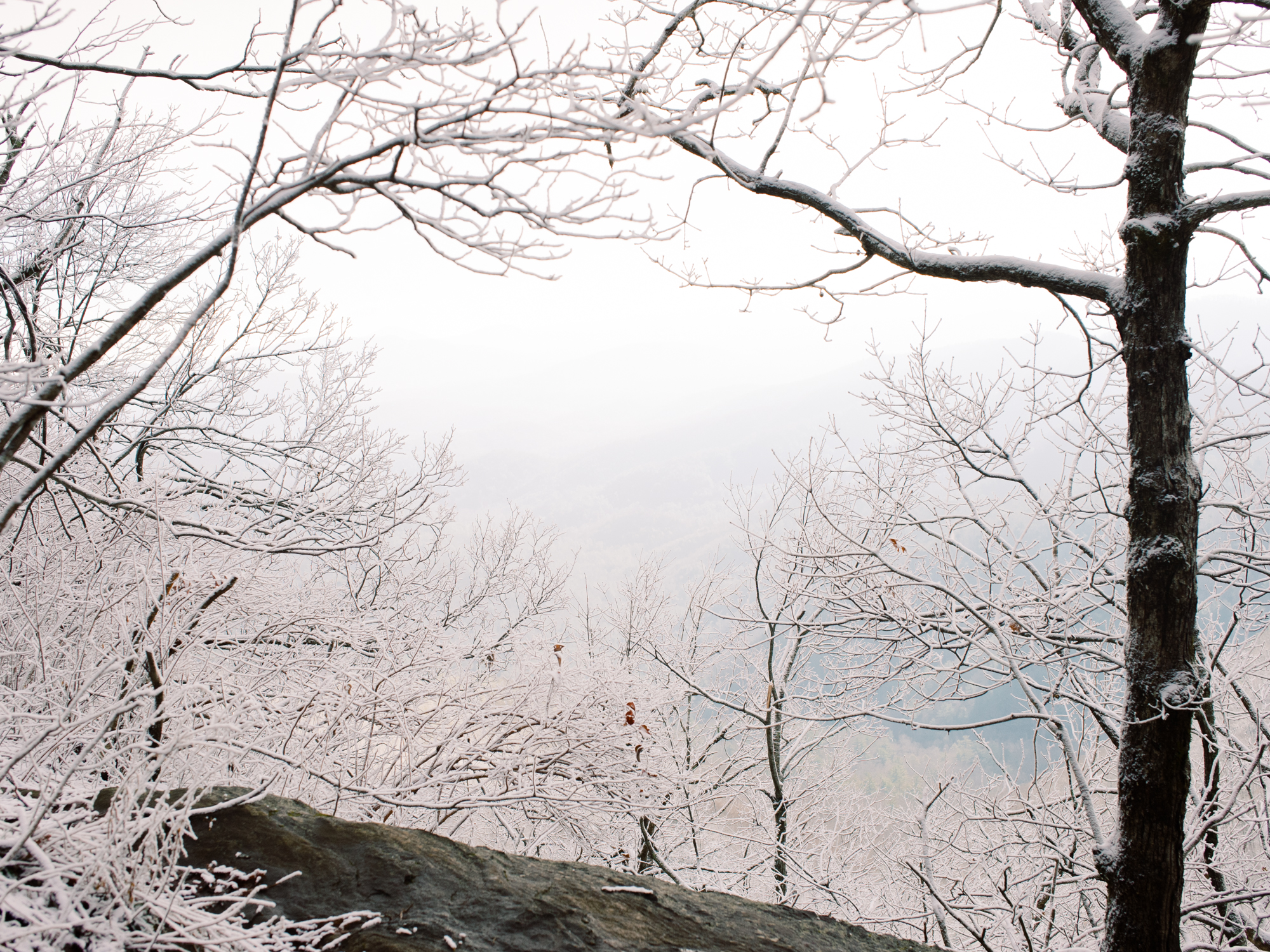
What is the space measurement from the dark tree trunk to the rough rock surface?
4.02 ft

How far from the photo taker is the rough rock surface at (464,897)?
253 centimetres

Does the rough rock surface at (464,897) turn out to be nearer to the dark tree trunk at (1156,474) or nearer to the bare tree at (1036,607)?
the dark tree trunk at (1156,474)

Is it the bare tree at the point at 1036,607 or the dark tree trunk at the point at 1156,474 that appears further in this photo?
the bare tree at the point at 1036,607

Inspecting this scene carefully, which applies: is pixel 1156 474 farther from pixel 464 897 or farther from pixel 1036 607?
pixel 464 897

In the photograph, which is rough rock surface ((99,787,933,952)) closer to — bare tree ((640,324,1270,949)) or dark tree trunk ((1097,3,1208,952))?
dark tree trunk ((1097,3,1208,952))

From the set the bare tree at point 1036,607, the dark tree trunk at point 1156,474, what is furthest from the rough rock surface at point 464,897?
the bare tree at point 1036,607

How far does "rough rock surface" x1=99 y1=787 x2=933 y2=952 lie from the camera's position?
253 cm

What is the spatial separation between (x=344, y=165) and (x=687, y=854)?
51.2ft

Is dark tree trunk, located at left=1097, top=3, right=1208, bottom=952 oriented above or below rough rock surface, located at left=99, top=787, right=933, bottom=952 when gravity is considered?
above

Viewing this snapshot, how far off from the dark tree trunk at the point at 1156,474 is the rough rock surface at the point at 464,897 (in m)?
1.23

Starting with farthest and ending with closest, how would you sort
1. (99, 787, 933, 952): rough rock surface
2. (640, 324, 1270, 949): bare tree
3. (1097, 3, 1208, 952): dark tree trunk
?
(640, 324, 1270, 949): bare tree
(1097, 3, 1208, 952): dark tree trunk
(99, 787, 933, 952): rough rock surface

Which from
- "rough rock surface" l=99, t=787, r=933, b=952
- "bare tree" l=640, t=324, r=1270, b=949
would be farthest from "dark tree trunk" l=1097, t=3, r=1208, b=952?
"rough rock surface" l=99, t=787, r=933, b=952

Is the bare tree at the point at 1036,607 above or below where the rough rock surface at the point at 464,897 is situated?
above

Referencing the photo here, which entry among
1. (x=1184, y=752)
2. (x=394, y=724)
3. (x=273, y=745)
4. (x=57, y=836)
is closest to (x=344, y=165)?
(x=57, y=836)
